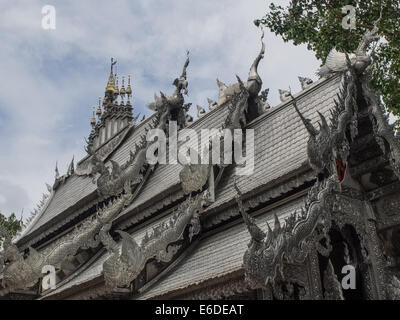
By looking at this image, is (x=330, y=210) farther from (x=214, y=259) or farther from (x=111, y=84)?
(x=111, y=84)

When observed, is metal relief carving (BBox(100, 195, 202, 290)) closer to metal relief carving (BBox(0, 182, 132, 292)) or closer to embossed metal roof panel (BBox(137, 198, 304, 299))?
embossed metal roof panel (BBox(137, 198, 304, 299))

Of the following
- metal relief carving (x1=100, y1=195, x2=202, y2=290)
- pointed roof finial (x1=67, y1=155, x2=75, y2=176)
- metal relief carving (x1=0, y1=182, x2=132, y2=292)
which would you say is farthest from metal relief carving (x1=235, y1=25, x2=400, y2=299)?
pointed roof finial (x1=67, y1=155, x2=75, y2=176)

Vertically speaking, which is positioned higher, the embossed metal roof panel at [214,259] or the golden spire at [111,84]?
the golden spire at [111,84]

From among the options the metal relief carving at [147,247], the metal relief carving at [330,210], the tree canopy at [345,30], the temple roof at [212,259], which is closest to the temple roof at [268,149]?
the metal relief carving at [147,247]

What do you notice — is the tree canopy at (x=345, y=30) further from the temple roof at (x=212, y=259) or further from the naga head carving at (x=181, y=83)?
the temple roof at (x=212, y=259)

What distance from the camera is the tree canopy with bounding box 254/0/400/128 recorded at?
38.7 feet

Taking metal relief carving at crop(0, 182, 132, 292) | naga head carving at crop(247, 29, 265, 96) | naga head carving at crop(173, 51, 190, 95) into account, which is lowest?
metal relief carving at crop(0, 182, 132, 292)

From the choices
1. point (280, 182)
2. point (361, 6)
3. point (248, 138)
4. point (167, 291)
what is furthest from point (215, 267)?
point (361, 6)

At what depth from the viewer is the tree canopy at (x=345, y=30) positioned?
465 inches

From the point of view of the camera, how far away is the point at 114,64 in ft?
62.5

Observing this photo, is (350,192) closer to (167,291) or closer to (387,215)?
(387,215)

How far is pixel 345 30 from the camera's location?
1213 cm

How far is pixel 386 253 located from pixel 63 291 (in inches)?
179

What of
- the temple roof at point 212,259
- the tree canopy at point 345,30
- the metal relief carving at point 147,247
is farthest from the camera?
the tree canopy at point 345,30
